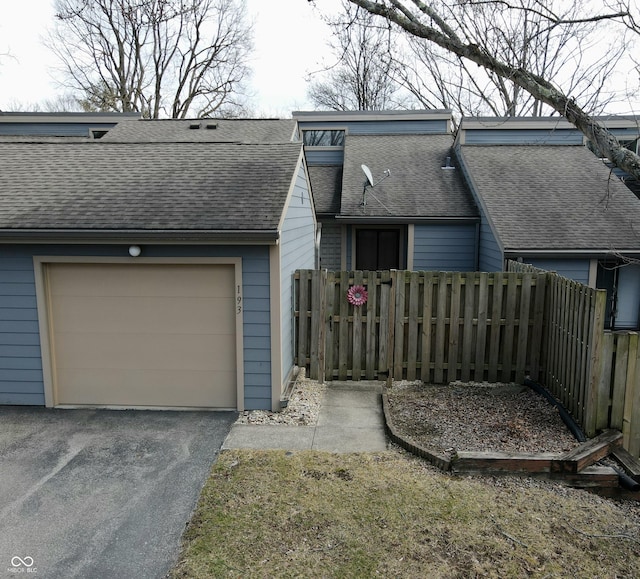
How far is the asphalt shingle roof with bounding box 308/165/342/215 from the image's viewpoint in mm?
13820

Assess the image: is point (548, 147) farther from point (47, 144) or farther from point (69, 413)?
point (69, 413)

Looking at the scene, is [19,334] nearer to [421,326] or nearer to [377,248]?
[421,326]

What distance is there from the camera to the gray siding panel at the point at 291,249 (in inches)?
266

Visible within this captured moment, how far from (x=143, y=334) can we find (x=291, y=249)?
97.4 inches

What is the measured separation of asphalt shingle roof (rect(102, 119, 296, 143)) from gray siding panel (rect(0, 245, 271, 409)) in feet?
26.5

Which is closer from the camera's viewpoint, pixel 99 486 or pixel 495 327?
pixel 99 486

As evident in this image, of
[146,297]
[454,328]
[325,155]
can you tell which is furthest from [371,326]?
[325,155]

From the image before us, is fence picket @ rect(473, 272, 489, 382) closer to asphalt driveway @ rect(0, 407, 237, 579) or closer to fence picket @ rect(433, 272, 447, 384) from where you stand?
fence picket @ rect(433, 272, 447, 384)

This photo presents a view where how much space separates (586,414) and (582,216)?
24.9ft

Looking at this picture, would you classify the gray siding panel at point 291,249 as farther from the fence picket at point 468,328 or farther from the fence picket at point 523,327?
the fence picket at point 523,327

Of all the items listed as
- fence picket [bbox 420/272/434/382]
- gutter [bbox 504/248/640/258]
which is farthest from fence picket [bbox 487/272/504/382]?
gutter [bbox 504/248/640/258]

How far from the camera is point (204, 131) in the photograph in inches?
591

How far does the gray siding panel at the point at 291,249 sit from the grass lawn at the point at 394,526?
226 centimetres

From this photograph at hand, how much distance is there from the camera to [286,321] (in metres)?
6.86
